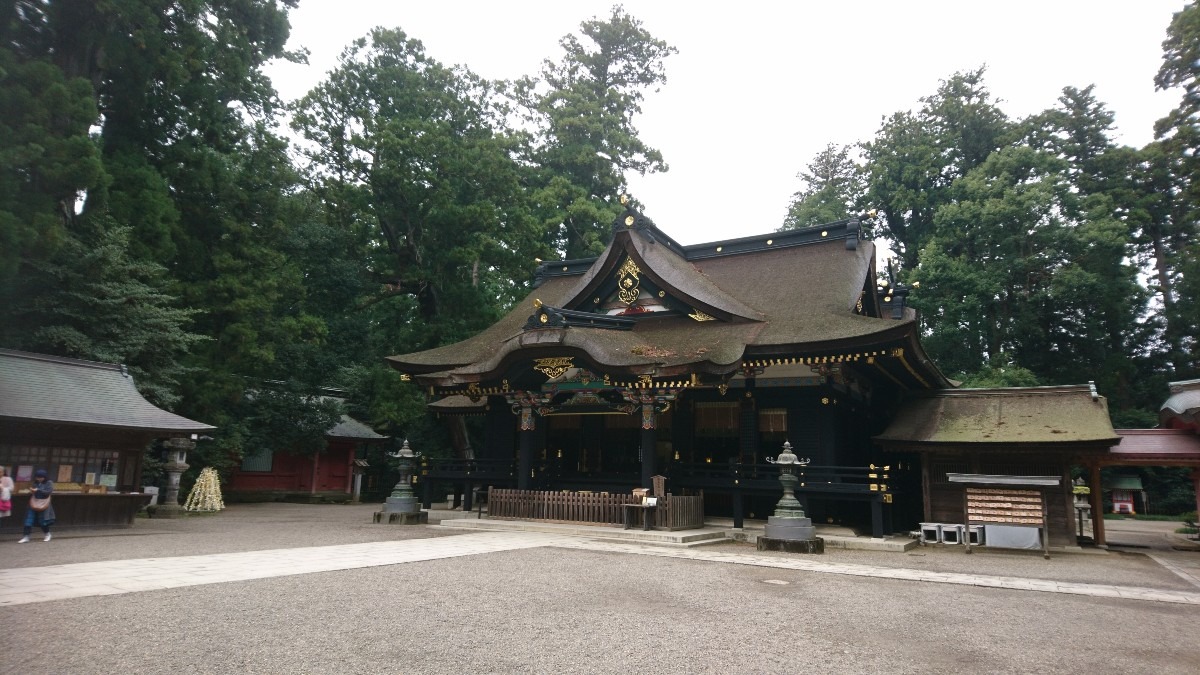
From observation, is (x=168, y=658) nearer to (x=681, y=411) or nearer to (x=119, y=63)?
(x=681, y=411)

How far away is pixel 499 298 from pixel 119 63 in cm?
1747

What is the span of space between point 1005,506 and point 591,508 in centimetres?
874

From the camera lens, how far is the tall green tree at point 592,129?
38.0m

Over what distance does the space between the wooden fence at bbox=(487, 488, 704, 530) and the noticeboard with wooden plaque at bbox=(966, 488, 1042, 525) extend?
5795mm

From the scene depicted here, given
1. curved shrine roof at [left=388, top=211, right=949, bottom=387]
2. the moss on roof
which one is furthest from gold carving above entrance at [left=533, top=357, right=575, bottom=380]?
the moss on roof

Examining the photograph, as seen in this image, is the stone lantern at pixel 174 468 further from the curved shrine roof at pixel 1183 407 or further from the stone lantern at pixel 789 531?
the curved shrine roof at pixel 1183 407

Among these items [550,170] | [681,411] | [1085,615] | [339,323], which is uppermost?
[550,170]

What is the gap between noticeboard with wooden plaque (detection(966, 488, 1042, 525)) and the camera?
1359 centimetres

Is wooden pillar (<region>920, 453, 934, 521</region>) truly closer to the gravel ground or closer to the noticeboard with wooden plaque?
the noticeboard with wooden plaque

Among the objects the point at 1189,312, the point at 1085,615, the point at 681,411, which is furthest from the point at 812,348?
the point at 1189,312

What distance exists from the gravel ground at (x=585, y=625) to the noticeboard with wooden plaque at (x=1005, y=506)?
2.71 m

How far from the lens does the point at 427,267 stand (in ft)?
95.0

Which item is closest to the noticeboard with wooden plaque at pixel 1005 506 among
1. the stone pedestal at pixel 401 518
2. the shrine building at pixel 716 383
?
the shrine building at pixel 716 383

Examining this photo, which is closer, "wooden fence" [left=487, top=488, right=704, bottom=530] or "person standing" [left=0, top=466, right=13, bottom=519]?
"person standing" [left=0, top=466, right=13, bottom=519]
